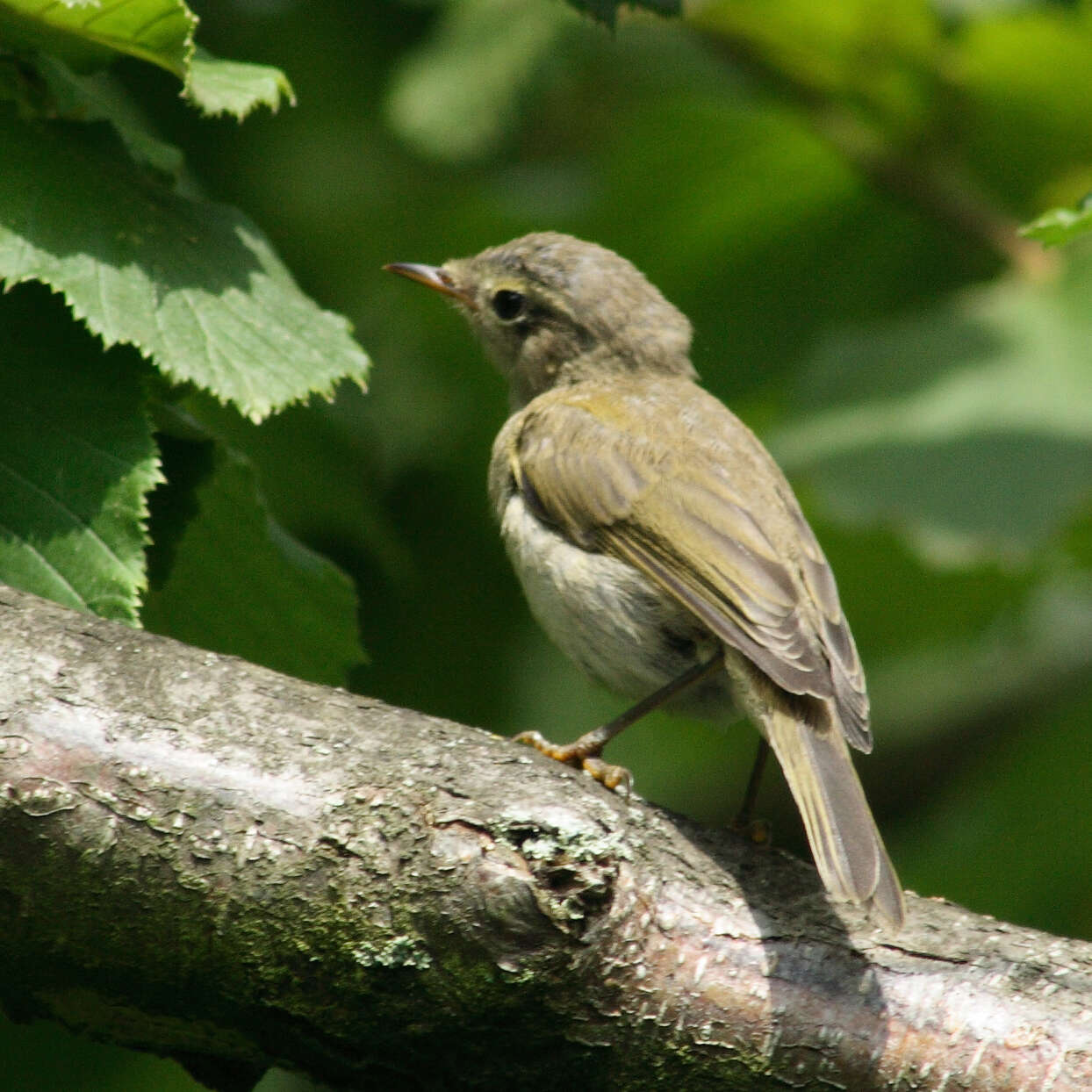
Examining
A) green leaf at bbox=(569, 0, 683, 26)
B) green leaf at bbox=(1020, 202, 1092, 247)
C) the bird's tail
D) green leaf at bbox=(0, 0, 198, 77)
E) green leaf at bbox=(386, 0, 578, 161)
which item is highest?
green leaf at bbox=(386, 0, 578, 161)

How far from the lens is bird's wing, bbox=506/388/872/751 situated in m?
3.43

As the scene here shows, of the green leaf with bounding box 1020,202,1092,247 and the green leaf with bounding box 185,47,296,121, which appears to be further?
the green leaf with bounding box 185,47,296,121

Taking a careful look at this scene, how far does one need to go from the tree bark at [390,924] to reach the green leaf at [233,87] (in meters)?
1.00

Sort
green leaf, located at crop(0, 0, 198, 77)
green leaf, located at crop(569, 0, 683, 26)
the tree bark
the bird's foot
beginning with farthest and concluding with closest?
green leaf, located at crop(569, 0, 683, 26) < the bird's foot < green leaf, located at crop(0, 0, 198, 77) < the tree bark

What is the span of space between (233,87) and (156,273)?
0.40 metres

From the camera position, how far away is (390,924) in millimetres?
2463

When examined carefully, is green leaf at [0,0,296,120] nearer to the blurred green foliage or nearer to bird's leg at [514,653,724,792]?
the blurred green foliage

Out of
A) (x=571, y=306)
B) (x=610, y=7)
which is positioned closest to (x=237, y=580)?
(x=610, y=7)

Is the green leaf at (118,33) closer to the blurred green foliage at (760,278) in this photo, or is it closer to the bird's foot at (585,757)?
the blurred green foliage at (760,278)

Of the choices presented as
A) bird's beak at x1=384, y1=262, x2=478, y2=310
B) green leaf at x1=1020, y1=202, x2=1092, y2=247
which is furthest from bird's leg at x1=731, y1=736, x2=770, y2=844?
bird's beak at x1=384, y1=262, x2=478, y2=310

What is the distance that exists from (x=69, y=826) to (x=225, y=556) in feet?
2.94

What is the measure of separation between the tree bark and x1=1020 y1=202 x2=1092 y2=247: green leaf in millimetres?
1264

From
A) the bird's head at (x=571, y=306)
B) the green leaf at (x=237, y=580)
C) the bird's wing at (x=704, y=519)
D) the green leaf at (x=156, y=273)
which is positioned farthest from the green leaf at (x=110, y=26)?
the bird's head at (x=571, y=306)

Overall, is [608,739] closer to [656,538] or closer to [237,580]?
[656,538]
